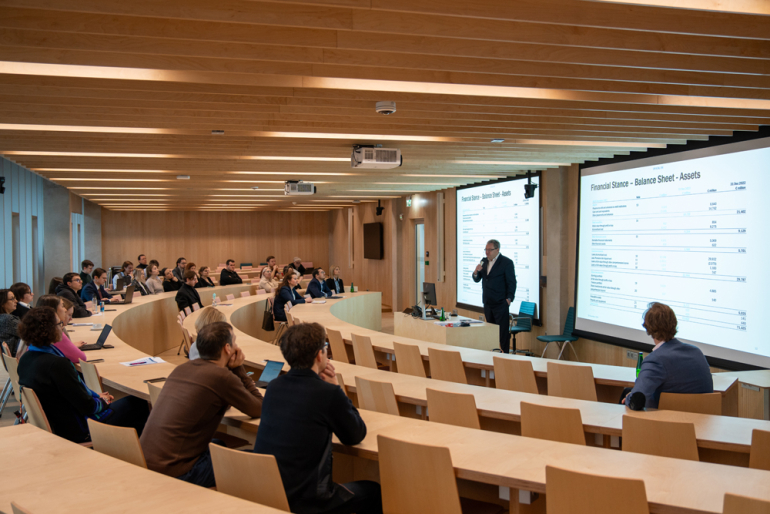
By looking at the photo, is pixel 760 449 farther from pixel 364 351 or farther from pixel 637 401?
pixel 364 351

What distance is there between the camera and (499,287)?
8266 mm

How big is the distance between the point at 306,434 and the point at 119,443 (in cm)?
93

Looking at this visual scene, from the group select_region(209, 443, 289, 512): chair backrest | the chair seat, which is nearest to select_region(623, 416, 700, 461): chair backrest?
select_region(209, 443, 289, 512): chair backrest

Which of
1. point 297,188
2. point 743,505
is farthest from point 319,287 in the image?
point 743,505

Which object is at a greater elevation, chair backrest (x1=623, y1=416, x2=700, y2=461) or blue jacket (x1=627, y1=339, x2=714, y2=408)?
blue jacket (x1=627, y1=339, x2=714, y2=408)

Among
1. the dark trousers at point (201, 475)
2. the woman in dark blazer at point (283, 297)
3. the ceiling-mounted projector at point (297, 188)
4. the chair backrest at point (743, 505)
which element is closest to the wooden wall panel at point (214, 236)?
the ceiling-mounted projector at point (297, 188)

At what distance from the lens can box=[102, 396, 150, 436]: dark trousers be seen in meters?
3.95

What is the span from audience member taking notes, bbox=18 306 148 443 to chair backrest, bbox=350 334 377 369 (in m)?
2.42

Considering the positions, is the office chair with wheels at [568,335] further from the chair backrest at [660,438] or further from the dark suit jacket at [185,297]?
the dark suit jacket at [185,297]

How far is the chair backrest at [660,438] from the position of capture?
2.67m

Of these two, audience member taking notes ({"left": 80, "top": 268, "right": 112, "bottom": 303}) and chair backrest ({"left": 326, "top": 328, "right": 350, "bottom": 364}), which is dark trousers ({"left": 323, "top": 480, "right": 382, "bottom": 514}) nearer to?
chair backrest ({"left": 326, "top": 328, "right": 350, "bottom": 364})

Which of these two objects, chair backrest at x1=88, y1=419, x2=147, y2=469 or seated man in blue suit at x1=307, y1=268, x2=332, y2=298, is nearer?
chair backrest at x1=88, y1=419, x2=147, y2=469

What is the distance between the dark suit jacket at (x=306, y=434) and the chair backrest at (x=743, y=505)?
1.40 metres

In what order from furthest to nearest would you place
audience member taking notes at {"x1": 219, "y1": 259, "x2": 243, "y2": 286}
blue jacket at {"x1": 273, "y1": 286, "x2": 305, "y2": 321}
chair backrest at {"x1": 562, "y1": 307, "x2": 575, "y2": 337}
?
audience member taking notes at {"x1": 219, "y1": 259, "x2": 243, "y2": 286} < blue jacket at {"x1": 273, "y1": 286, "x2": 305, "y2": 321} < chair backrest at {"x1": 562, "y1": 307, "x2": 575, "y2": 337}
